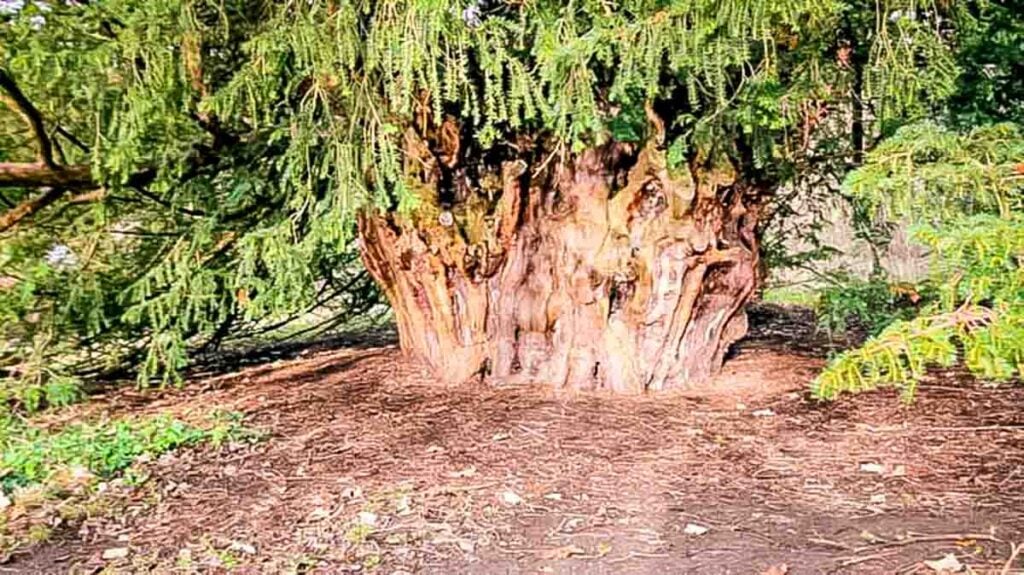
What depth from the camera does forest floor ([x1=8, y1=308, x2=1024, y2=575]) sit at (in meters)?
2.57

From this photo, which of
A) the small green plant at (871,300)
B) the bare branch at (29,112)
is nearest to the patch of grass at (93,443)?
the bare branch at (29,112)

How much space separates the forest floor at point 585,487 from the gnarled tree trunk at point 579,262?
0.73 feet

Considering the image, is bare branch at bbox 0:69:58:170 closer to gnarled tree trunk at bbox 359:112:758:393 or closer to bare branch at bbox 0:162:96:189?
bare branch at bbox 0:162:96:189

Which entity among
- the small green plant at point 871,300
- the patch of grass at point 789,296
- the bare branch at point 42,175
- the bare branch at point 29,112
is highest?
the bare branch at point 29,112

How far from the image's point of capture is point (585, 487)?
3111mm

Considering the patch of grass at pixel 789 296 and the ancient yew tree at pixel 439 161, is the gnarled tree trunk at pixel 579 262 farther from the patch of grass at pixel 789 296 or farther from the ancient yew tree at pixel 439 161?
the patch of grass at pixel 789 296

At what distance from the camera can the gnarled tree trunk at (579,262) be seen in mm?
4223

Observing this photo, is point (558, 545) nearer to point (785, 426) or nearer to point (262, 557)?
point (262, 557)

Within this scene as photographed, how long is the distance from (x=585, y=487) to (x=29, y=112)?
3256mm

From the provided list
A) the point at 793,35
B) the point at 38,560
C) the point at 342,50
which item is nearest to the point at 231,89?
the point at 342,50

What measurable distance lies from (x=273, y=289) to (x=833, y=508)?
2648 mm

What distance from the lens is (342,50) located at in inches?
139

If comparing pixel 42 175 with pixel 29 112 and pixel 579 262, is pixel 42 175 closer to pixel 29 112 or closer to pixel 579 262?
pixel 29 112

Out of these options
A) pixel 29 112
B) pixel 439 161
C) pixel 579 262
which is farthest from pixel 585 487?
pixel 29 112
